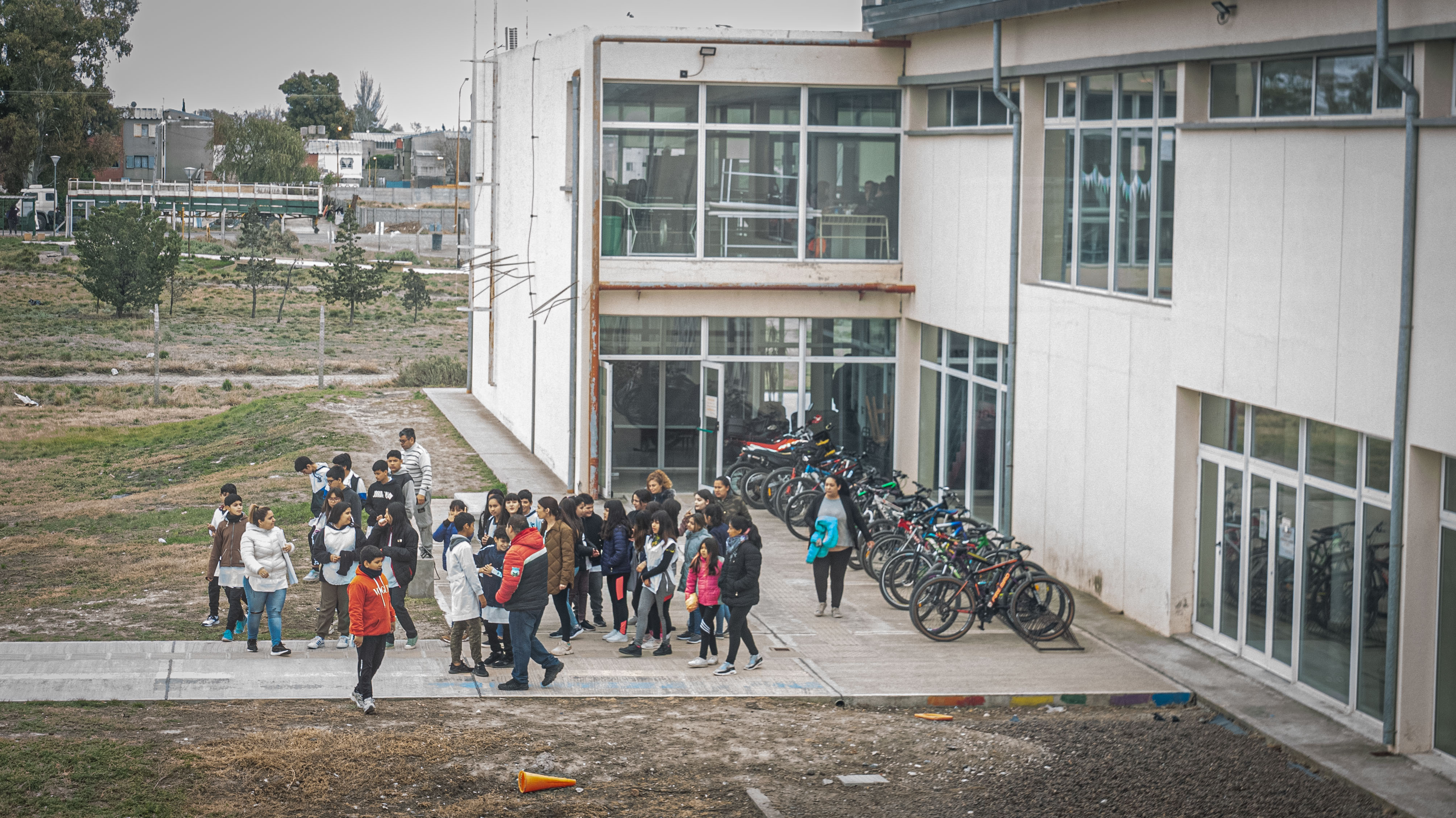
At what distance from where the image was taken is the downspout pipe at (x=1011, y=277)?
1795cm

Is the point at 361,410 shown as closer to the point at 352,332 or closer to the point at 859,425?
the point at 859,425

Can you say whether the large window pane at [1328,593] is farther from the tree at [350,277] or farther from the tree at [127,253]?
the tree at [350,277]

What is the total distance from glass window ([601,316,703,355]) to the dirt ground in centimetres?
1048

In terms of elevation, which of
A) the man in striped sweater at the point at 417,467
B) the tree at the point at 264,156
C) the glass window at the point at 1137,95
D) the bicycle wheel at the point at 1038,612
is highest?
the tree at the point at 264,156

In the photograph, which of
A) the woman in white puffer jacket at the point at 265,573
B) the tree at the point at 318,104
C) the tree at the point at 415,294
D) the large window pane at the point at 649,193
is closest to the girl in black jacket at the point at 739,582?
the woman in white puffer jacket at the point at 265,573

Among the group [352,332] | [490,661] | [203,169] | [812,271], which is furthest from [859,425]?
[203,169]

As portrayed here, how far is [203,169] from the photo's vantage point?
107 metres

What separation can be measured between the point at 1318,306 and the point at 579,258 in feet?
41.0

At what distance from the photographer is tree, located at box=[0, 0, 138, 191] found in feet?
276

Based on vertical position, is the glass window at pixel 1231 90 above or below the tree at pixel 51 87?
below

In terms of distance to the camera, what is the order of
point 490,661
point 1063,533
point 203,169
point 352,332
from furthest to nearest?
point 203,169
point 352,332
point 1063,533
point 490,661

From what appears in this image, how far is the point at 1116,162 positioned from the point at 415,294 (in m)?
48.0

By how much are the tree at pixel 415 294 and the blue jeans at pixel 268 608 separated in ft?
156

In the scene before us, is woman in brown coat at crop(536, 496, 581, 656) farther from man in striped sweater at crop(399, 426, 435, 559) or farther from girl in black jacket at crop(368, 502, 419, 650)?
man in striped sweater at crop(399, 426, 435, 559)
